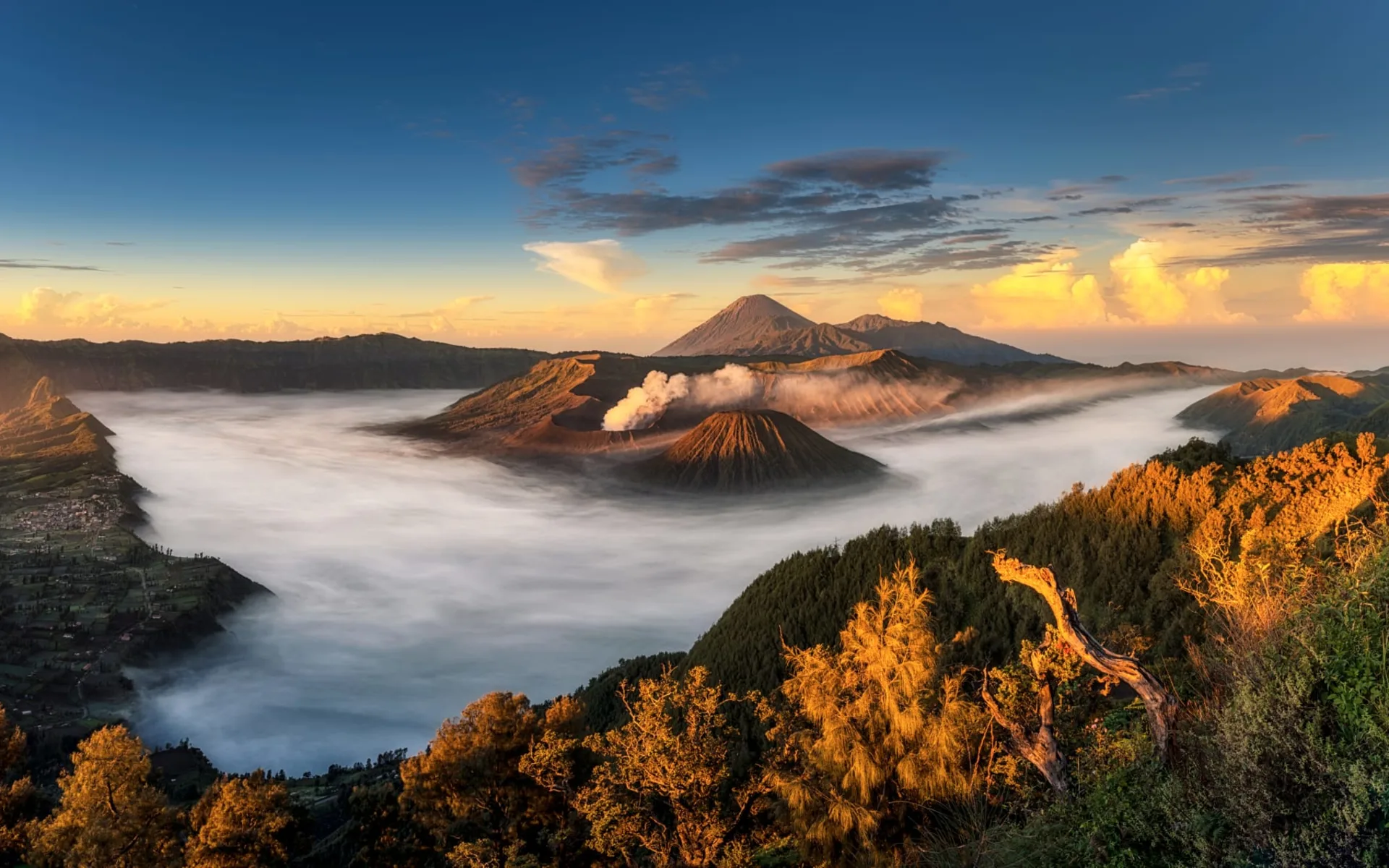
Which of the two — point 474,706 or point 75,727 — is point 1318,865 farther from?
point 75,727

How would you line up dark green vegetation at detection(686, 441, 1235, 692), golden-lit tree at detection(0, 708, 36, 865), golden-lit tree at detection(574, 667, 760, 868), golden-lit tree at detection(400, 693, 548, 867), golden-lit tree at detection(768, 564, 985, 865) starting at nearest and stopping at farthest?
golden-lit tree at detection(768, 564, 985, 865) → golden-lit tree at detection(574, 667, 760, 868) → golden-lit tree at detection(400, 693, 548, 867) → golden-lit tree at detection(0, 708, 36, 865) → dark green vegetation at detection(686, 441, 1235, 692)

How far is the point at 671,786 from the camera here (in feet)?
68.9

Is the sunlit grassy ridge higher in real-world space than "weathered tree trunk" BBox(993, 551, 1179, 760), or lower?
lower

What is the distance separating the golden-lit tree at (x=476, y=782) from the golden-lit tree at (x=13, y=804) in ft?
64.3

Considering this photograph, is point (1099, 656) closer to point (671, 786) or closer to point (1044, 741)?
point (1044, 741)

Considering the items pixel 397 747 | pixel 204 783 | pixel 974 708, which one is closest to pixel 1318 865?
pixel 974 708

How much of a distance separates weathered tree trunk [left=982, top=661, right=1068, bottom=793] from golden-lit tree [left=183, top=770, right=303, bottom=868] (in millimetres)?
31037

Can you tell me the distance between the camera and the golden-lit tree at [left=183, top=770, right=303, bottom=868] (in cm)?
3048

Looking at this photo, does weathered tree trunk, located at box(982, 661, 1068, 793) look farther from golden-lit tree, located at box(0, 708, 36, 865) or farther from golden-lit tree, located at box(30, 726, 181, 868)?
golden-lit tree, located at box(0, 708, 36, 865)

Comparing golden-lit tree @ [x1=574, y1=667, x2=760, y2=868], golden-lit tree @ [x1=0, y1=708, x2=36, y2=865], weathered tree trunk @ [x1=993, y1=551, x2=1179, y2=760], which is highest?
weathered tree trunk @ [x1=993, y1=551, x2=1179, y2=760]

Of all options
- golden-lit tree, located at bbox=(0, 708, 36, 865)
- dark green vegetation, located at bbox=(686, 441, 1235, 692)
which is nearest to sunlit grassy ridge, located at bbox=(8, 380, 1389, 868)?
golden-lit tree, located at bbox=(0, 708, 36, 865)

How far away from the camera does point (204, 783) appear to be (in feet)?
346

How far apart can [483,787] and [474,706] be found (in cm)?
323

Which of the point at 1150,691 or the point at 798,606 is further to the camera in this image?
the point at 798,606
